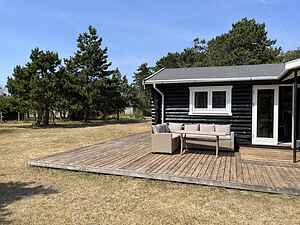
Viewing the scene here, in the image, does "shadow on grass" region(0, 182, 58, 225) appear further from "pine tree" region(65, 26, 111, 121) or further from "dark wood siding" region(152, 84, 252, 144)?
"pine tree" region(65, 26, 111, 121)

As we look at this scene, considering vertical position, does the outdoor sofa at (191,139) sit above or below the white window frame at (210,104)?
below

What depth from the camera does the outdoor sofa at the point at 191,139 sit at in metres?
7.03

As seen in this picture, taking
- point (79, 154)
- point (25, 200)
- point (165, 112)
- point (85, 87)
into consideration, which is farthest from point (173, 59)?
point (25, 200)

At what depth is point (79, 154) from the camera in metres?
7.09

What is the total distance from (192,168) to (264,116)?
163 inches

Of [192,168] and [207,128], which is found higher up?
[207,128]

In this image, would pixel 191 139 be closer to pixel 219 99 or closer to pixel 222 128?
pixel 222 128

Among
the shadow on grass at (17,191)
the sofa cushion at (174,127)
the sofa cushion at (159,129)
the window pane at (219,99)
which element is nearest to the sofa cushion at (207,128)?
the sofa cushion at (174,127)

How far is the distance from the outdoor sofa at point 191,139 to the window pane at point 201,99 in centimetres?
85

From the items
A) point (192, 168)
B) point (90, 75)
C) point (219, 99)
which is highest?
point (90, 75)

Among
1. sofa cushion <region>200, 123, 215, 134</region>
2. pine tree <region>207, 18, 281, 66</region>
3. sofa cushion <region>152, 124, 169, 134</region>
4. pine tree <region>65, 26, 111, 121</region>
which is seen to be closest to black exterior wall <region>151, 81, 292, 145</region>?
sofa cushion <region>200, 123, 215, 134</region>

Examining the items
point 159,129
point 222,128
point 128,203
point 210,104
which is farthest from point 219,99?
point 128,203

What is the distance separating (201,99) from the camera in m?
8.93

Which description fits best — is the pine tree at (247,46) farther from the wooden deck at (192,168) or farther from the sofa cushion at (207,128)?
the wooden deck at (192,168)
